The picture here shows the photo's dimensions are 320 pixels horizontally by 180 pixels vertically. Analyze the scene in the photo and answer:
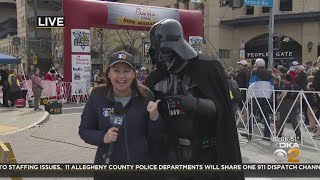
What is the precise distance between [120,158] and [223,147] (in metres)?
0.70

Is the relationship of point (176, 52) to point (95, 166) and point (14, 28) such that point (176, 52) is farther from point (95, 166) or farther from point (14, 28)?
point (14, 28)

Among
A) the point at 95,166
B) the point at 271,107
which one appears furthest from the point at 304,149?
the point at 95,166

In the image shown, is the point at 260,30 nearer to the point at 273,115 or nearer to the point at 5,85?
the point at 5,85

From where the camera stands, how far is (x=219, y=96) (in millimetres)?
2602

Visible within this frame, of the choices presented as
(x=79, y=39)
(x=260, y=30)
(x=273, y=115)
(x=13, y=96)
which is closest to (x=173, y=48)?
(x=273, y=115)

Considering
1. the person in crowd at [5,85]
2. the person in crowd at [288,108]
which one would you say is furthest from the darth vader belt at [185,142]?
the person in crowd at [5,85]

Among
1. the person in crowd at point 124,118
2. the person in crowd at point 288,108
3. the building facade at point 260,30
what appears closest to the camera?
the person in crowd at point 124,118

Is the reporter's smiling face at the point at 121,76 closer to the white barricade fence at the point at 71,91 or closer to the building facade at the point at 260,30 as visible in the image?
the white barricade fence at the point at 71,91

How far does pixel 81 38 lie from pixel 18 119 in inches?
217

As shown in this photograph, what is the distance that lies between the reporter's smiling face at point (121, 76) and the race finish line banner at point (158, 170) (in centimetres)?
54

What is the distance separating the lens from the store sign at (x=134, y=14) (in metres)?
17.4

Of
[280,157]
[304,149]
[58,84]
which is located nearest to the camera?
[280,157]

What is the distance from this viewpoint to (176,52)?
2588mm

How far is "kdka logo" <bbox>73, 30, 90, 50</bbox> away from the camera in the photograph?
16.4 meters
